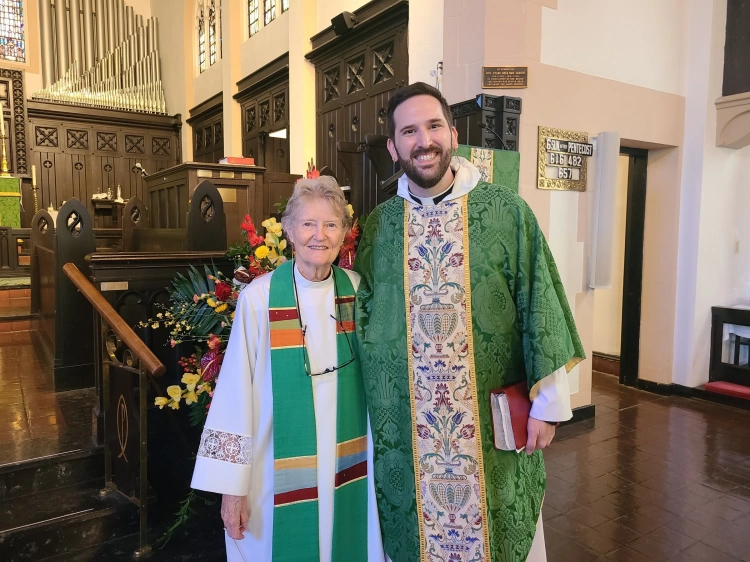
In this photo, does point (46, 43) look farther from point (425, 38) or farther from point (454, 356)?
point (454, 356)

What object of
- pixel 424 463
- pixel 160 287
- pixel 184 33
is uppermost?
pixel 184 33

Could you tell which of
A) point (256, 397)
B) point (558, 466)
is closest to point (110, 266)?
point (256, 397)

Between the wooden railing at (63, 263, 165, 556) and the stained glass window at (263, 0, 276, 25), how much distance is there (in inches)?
248

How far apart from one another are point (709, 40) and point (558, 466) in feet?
12.7

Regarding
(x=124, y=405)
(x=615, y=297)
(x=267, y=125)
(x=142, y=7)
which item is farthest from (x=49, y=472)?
(x=142, y=7)

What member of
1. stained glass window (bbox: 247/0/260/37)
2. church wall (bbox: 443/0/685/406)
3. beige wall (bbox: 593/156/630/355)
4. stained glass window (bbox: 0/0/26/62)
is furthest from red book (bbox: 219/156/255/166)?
stained glass window (bbox: 0/0/26/62)

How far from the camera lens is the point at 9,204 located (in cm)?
897

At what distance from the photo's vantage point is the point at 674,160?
505 cm

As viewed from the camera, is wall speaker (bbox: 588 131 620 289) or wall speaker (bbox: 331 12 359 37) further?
wall speaker (bbox: 331 12 359 37)

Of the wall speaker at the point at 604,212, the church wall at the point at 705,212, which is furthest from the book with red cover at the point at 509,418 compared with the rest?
the church wall at the point at 705,212

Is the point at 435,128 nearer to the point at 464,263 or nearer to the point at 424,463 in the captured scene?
the point at 464,263

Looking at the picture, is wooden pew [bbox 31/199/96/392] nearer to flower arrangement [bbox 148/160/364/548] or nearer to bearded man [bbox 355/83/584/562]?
flower arrangement [bbox 148/160/364/548]

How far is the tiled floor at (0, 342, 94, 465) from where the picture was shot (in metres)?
2.95

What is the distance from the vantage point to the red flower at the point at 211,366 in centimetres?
224
